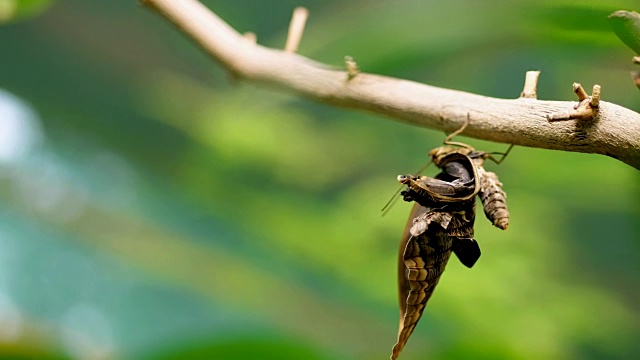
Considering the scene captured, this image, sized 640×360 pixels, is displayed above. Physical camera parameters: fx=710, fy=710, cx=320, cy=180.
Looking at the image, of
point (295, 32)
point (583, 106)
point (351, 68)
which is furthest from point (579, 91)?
point (295, 32)

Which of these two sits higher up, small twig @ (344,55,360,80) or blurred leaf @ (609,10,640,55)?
small twig @ (344,55,360,80)

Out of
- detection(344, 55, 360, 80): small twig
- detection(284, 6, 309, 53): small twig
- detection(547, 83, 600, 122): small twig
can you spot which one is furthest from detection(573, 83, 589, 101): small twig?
detection(284, 6, 309, 53): small twig

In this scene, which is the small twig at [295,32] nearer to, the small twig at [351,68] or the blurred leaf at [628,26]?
the small twig at [351,68]

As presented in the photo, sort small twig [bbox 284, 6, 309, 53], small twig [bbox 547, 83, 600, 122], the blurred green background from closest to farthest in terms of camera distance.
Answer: small twig [bbox 547, 83, 600, 122], small twig [bbox 284, 6, 309, 53], the blurred green background

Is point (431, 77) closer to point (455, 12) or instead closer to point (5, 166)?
point (455, 12)

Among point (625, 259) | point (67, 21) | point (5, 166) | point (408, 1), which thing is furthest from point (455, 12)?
point (67, 21)

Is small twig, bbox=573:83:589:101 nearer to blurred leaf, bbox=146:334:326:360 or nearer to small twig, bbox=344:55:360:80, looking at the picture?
small twig, bbox=344:55:360:80

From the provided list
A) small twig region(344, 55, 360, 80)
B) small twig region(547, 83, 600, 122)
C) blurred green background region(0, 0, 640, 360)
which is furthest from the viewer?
blurred green background region(0, 0, 640, 360)
